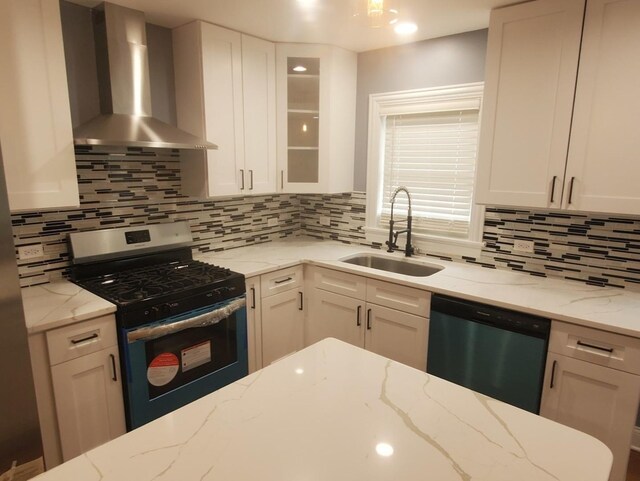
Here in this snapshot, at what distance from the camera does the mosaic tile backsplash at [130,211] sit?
2.19 m

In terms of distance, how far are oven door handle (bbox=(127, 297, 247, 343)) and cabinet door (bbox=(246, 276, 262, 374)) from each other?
0.39 ft

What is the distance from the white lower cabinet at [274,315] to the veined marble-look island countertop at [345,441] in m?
1.41

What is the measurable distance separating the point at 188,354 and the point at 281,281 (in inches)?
31.2

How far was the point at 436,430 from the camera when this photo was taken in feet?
3.27

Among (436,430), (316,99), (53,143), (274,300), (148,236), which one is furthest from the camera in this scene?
(316,99)

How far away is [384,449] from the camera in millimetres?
929

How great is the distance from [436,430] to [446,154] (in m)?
2.18

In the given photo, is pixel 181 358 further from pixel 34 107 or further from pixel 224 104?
pixel 224 104

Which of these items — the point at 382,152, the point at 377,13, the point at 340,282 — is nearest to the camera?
the point at 377,13

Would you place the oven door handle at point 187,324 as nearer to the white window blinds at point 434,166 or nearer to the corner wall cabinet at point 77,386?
the corner wall cabinet at point 77,386

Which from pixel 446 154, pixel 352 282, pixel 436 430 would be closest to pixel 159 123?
pixel 352 282

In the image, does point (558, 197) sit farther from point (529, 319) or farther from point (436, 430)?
point (436, 430)

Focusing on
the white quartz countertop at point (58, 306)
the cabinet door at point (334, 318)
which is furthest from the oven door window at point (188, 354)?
the cabinet door at point (334, 318)

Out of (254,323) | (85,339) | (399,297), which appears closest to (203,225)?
(254,323)
